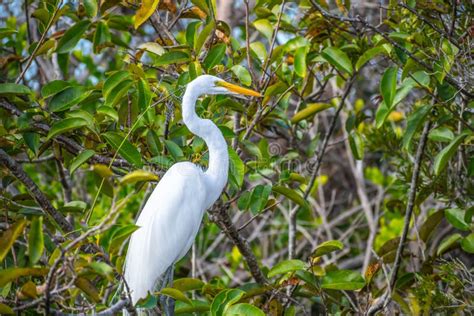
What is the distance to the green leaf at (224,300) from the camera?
2328 millimetres

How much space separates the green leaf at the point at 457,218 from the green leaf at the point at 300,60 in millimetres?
847

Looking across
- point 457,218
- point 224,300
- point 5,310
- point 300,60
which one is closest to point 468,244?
point 457,218

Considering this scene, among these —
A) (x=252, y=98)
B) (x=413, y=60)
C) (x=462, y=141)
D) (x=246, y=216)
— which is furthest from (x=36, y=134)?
(x=246, y=216)

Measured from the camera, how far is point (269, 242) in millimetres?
5352

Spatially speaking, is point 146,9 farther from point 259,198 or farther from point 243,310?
point 243,310

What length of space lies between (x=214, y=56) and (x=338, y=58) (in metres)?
0.50

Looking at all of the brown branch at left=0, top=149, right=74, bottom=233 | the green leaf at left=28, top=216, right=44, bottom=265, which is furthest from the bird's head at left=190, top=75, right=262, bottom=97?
the green leaf at left=28, top=216, right=44, bottom=265

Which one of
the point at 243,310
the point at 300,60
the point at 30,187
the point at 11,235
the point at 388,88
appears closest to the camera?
the point at 11,235

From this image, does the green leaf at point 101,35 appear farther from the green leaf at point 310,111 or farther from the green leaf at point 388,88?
the green leaf at point 388,88

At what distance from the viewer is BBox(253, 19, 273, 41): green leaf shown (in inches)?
122

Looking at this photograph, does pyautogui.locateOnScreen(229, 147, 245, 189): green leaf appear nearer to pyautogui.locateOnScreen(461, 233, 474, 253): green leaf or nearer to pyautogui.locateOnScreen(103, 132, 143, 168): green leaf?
pyautogui.locateOnScreen(103, 132, 143, 168): green leaf

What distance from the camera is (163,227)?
9.11 feet

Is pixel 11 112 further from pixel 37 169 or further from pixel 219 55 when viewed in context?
pixel 37 169

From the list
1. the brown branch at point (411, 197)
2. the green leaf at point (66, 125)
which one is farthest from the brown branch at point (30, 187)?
the brown branch at point (411, 197)
